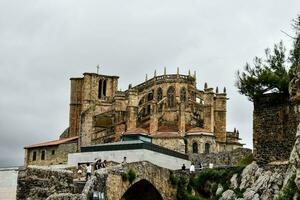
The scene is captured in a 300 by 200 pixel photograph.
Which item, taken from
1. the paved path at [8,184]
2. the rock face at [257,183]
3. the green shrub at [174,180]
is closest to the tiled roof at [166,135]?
the green shrub at [174,180]

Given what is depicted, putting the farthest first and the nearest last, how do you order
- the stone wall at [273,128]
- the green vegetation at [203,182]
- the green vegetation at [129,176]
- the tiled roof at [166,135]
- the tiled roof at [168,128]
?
the tiled roof at [168,128] < the tiled roof at [166,135] < the green vegetation at [203,182] < the green vegetation at [129,176] < the stone wall at [273,128]

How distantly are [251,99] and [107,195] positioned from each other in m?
10.6

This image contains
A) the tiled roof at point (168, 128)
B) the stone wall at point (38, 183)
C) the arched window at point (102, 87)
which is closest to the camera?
the stone wall at point (38, 183)

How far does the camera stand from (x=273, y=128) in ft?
147

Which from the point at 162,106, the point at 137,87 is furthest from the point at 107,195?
the point at 137,87

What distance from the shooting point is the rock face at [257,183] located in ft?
135

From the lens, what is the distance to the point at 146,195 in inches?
1964

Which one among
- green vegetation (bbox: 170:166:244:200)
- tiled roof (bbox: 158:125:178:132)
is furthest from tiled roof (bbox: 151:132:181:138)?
green vegetation (bbox: 170:166:244:200)

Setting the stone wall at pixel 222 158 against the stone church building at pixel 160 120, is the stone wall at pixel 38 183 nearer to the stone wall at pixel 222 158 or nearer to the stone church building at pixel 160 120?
the stone wall at pixel 222 158

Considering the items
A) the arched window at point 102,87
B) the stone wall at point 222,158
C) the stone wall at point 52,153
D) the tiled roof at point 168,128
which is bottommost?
the stone wall at point 222,158

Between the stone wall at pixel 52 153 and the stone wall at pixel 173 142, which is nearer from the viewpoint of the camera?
the stone wall at pixel 173 142

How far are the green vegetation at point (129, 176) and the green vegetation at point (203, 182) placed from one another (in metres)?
4.29

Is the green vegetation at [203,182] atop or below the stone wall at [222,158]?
below

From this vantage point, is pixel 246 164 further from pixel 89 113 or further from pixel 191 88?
pixel 89 113
